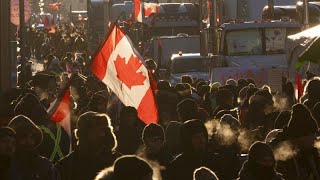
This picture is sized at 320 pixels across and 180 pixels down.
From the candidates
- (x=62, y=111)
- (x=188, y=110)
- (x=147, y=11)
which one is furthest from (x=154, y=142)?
(x=147, y=11)

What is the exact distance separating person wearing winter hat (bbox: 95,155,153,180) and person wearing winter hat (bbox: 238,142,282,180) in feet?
5.51

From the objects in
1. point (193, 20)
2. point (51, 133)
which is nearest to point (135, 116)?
point (51, 133)

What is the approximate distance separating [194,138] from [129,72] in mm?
3448

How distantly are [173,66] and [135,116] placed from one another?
19389 millimetres

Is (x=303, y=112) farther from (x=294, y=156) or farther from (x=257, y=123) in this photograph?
(x=257, y=123)

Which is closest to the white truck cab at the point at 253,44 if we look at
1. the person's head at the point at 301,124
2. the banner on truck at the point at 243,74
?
the banner on truck at the point at 243,74

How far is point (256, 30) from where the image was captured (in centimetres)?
2856

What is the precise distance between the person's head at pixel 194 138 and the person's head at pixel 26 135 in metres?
1.31

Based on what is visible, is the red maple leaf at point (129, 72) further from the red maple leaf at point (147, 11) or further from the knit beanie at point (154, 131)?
the red maple leaf at point (147, 11)

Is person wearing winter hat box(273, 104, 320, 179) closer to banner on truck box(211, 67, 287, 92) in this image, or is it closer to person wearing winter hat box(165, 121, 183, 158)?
person wearing winter hat box(165, 121, 183, 158)

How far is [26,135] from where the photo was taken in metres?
9.23

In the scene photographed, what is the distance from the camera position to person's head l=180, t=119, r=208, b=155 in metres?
9.88

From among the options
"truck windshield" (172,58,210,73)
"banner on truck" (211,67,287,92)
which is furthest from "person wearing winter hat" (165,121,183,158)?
"truck windshield" (172,58,210,73)

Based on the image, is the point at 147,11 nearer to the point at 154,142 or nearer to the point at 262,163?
the point at 154,142
